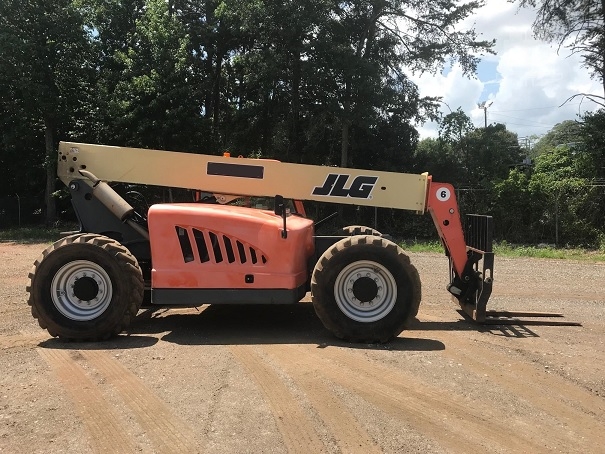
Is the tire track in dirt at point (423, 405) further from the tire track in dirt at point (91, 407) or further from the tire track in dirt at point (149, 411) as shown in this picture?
the tire track in dirt at point (91, 407)

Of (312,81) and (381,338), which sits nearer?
(381,338)

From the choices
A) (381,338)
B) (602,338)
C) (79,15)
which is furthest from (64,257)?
(79,15)

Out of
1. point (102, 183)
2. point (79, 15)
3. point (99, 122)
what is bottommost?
point (102, 183)

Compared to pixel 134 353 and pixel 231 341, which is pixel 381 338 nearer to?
pixel 231 341

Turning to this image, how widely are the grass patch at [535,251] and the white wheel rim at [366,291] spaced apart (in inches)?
434

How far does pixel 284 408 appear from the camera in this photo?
4.34 m

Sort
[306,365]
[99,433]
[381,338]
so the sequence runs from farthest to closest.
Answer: [381,338]
[306,365]
[99,433]

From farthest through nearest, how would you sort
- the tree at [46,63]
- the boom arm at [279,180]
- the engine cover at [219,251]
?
the tree at [46,63]
the boom arm at [279,180]
the engine cover at [219,251]

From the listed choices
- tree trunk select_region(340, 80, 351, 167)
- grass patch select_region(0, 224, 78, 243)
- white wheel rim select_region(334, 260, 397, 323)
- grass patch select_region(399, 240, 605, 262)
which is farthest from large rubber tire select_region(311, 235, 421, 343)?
tree trunk select_region(340, 80, 351, 167)

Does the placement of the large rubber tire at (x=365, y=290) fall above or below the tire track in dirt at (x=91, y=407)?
above

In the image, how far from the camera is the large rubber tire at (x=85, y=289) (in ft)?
20.4

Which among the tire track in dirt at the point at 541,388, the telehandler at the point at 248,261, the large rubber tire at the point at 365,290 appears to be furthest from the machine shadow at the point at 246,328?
the tire track in dirt at the point at 541,388

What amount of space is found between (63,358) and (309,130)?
18388 mm

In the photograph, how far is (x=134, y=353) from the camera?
5.78 meters
